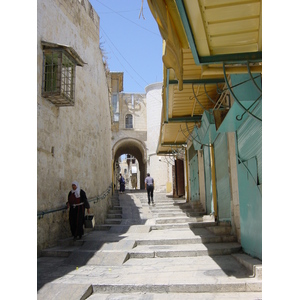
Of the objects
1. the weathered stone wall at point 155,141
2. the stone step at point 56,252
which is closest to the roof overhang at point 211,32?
the stone step at point 56,252

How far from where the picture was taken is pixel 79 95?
9.93m

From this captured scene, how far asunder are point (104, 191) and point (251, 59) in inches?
384

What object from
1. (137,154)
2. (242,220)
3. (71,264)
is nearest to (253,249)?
(242,220)

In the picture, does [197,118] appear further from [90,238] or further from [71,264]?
[71,264]

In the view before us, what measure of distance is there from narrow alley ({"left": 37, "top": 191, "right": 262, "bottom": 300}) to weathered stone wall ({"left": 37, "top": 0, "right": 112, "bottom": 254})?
0.94 metres

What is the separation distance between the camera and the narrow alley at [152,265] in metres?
4.57

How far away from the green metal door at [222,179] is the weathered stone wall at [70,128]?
3.75 metres

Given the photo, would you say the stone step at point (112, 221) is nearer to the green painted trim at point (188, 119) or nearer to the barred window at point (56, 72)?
the green painted trim at point (188, 119)

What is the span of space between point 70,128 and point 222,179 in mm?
4109

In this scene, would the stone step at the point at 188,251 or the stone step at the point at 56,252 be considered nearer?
the stone step at the point at 188,251

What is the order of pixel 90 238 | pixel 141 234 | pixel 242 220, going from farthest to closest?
pixel 141 234 → pixel 90 238 → pixel 242 220

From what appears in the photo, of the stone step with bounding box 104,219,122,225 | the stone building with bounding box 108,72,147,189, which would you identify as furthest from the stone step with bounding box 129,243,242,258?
the stone building with bounding box 108,72,147,189

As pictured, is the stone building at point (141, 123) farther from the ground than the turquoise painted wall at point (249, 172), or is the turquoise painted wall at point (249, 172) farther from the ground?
the stone building at point (141, 123)

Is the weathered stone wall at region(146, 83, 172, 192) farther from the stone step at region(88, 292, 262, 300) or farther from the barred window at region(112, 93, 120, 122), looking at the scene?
the stone step at region(88, 292, 262, 300)
